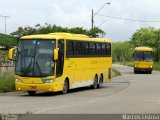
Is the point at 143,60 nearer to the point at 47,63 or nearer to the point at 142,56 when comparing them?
the point at 142,56

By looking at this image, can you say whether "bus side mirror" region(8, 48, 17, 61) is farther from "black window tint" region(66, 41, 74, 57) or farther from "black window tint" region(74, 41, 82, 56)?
"black window tint" region(74, 41, 82, 56)

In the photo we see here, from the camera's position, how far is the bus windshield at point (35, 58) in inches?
1007

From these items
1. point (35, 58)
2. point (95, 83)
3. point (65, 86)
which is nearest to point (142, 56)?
point (95, 83)

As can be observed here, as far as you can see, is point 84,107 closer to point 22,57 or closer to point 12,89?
point 22,57

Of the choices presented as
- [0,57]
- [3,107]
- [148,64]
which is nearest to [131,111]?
[3,107]

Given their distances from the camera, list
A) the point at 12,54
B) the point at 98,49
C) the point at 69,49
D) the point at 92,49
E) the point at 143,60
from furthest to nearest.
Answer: the point at 143,60 → the point at 98,49 → the point at 92,49 → the point at 69,49 → the point at 12,54

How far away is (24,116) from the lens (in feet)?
50.5

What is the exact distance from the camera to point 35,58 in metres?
25.7

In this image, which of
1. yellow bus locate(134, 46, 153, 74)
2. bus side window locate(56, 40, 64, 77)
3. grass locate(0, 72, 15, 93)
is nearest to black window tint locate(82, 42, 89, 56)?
bus side window locate(56, 40, 64, 77)

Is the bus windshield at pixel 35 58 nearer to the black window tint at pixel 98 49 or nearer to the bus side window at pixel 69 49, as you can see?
the bus side window at pixel 69 49

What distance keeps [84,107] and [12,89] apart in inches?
412

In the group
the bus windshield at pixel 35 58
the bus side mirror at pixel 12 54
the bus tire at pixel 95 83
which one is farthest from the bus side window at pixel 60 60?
the bus tire at pixel 95 83

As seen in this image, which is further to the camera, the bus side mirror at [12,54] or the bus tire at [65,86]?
the bus tire at [65,86]

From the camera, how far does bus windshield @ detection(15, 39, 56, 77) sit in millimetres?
25578
